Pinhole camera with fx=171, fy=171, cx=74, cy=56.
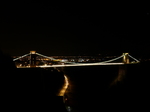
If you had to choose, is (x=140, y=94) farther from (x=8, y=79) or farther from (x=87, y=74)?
(x=8, y=79)

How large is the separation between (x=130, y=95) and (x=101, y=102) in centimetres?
254

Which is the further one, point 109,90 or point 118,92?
point 109,90

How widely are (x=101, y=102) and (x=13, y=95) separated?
11.5m

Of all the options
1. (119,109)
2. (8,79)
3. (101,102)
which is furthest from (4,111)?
(101,102)

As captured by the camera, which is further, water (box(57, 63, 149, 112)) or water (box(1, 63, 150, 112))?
water (box(57, 63, 149, 112))

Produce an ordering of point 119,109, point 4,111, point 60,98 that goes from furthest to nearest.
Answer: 1. point 119,109
2. point 60,98
3. point 4,111

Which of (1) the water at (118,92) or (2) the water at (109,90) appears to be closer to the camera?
(2) the water at (109,90)

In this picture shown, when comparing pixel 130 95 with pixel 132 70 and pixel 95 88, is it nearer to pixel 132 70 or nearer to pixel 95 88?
pixel 132 70

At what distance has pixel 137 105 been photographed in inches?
448

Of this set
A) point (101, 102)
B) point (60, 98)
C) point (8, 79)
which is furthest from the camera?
point (101, 102)

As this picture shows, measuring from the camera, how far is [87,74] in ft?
72.4

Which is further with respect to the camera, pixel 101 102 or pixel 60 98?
pixel 101 102

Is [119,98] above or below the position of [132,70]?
below

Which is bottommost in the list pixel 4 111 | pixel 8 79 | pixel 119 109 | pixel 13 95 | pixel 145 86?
pixel 119 109
